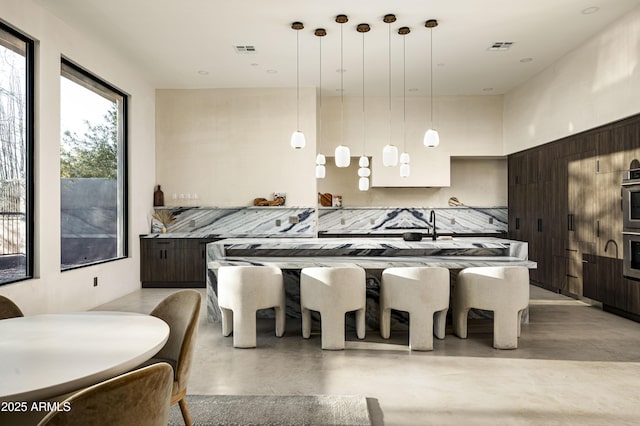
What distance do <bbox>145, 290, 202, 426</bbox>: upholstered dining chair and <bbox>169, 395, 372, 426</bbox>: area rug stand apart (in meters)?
0.26

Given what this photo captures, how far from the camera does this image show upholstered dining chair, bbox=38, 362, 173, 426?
1.19 m

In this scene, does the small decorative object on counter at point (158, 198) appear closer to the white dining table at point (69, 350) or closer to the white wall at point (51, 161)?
the white wall at point (51, 161)

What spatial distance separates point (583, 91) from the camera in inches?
221

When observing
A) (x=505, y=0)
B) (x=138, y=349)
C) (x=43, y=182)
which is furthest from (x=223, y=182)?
(x=138, y=349)

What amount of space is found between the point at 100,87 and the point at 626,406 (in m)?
6.21

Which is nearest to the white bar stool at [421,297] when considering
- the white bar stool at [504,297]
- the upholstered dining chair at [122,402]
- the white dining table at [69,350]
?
the white bar stool at [504,297]

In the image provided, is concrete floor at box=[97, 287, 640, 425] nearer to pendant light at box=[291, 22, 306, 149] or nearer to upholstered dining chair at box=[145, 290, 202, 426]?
upholstered dining chair at box=[145, 290, 202, 426]

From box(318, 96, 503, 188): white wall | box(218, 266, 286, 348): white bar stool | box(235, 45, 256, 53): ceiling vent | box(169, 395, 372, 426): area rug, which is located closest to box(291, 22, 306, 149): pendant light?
box(235, 45, 256, 53): ceiling vent

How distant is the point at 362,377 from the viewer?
313 centimetres

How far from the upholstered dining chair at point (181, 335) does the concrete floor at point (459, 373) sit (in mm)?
708

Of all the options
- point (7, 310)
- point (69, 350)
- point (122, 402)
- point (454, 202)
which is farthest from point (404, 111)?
point (122, 402)

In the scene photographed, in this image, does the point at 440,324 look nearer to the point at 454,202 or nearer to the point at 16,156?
the point at 16,156

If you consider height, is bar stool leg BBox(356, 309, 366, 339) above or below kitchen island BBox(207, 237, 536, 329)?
below

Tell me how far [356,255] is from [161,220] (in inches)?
155
